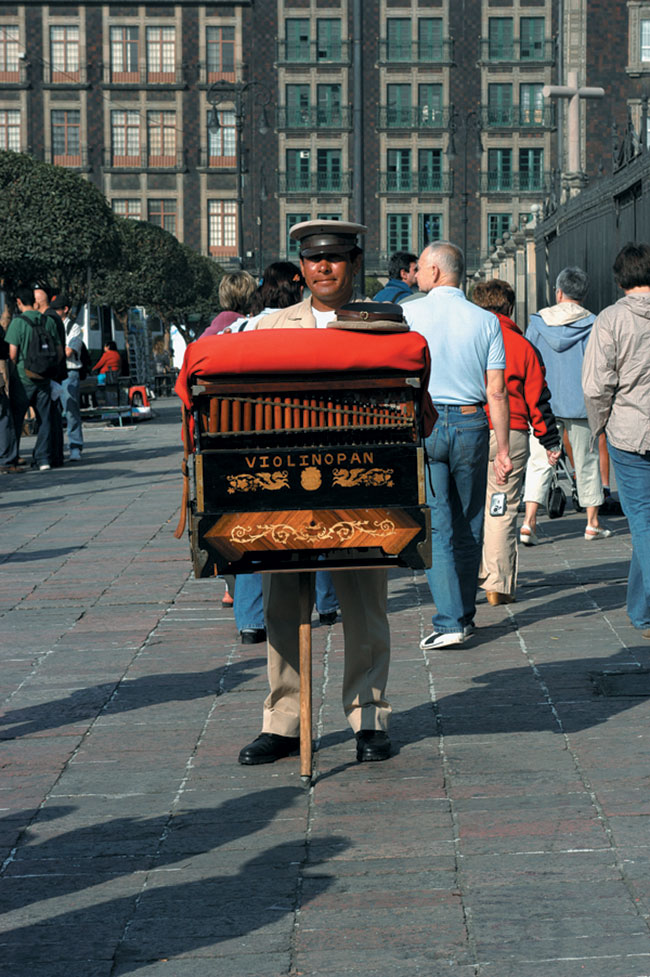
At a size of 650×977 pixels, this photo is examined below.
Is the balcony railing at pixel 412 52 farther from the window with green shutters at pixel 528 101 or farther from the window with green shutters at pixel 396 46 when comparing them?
the window with green shutters at pixel 528 101

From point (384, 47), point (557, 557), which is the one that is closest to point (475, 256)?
point (384, 47)

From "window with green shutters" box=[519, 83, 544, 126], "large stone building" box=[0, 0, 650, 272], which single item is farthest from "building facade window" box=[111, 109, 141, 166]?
"window with green shutters" box=[519, 83, 544, 126]

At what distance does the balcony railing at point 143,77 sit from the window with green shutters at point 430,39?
12.2 meters

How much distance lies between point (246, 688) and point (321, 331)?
225cm

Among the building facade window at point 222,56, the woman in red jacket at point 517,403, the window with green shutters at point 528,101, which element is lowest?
the woman in red jacket at point 517,403

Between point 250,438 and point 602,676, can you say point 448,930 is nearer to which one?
point 250,438

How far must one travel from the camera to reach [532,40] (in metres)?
78.7

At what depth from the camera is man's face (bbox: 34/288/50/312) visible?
1767cm

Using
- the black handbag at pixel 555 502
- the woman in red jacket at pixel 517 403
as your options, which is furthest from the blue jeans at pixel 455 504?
the black handbag at pixel 555 502

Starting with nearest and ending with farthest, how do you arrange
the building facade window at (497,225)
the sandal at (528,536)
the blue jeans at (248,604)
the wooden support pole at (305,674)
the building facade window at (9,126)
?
the wooden support pole at (305,674) < the blue jeans at (248,604) < the sandal at (528,536) < the building facade window at (497,225) < the building facade window at (9,126)

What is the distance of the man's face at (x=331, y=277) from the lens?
17.6ft

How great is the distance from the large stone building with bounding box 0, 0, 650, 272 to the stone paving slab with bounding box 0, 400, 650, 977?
71877 millimetres

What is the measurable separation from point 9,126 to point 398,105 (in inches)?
787

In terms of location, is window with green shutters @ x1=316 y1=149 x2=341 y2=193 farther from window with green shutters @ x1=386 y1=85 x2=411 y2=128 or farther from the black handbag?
the black handbag
